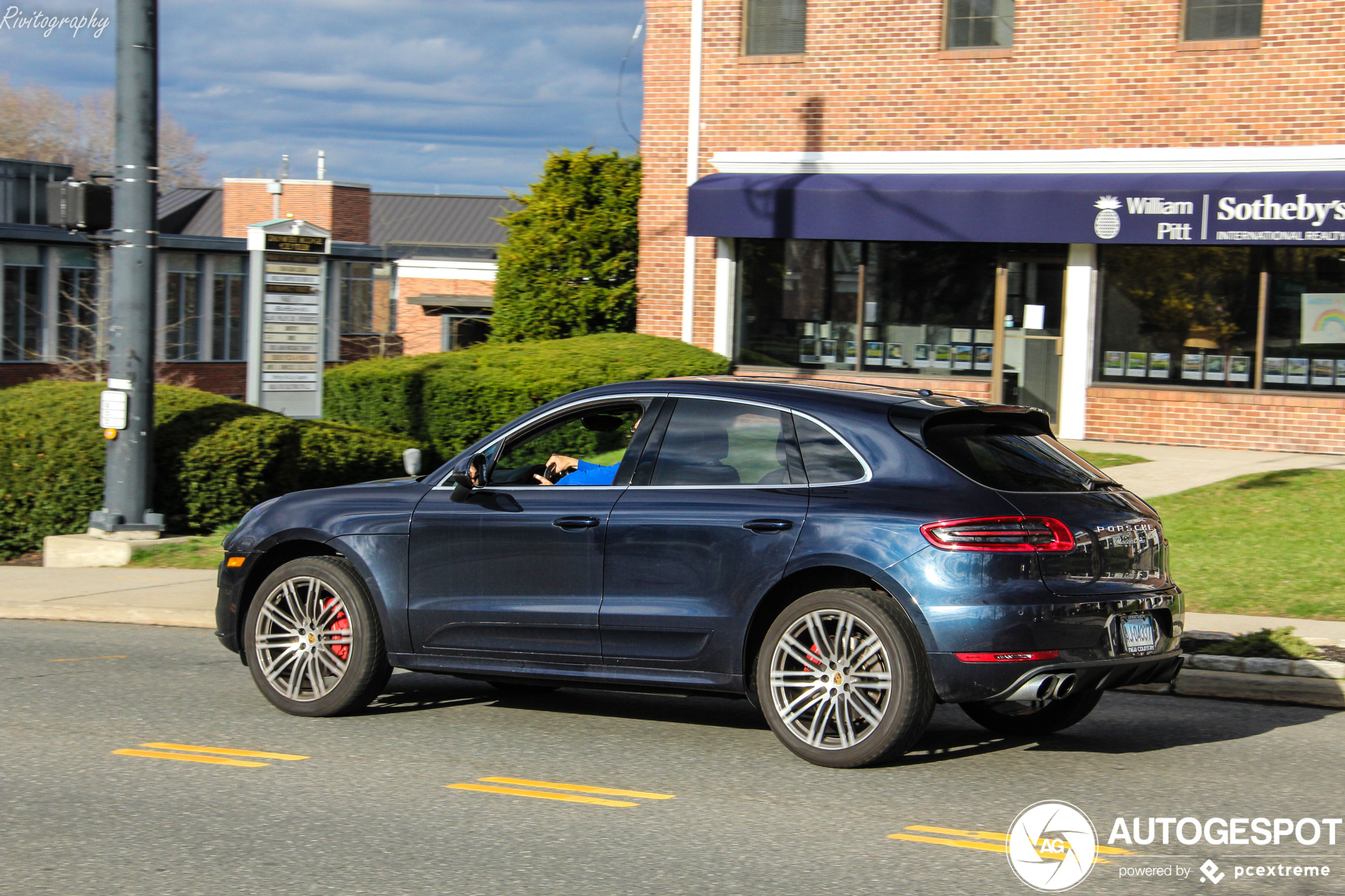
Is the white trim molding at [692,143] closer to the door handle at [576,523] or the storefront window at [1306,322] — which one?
the storefront window at [1306,322]

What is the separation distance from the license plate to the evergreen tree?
614 inches

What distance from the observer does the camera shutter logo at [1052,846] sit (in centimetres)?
485

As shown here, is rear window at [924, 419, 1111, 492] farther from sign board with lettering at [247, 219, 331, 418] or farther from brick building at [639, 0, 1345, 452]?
A: brick building at [639, 0, 1345, 452]

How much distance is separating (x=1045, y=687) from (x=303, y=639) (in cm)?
373

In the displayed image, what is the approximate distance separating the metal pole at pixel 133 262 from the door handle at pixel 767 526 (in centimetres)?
812

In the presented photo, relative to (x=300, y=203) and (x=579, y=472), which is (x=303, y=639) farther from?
(x=300, y=203)

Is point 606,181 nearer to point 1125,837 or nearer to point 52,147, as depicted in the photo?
point 1125,837

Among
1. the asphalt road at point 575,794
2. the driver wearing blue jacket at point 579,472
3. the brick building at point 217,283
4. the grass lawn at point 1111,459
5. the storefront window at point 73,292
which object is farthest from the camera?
the storefront window at point 73,292

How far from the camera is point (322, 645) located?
7.26 meters

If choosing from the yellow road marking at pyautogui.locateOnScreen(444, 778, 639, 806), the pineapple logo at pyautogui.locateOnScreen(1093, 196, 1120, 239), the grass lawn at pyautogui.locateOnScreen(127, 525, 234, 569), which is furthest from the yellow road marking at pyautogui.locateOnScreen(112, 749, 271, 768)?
the pineapple logo at pyautogui.locateOnScreen(1093, 196, 1120, 239)

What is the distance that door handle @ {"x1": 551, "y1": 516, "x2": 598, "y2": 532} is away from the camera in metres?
6.70

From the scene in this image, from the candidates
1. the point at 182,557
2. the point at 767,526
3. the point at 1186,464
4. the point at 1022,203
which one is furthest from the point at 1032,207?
the point at 767,526

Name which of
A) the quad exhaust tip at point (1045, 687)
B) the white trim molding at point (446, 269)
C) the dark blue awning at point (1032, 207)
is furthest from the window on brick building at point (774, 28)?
the white trim molding at point (446, 269)

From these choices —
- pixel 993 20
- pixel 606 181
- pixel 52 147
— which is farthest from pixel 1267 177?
pixel 52 147
